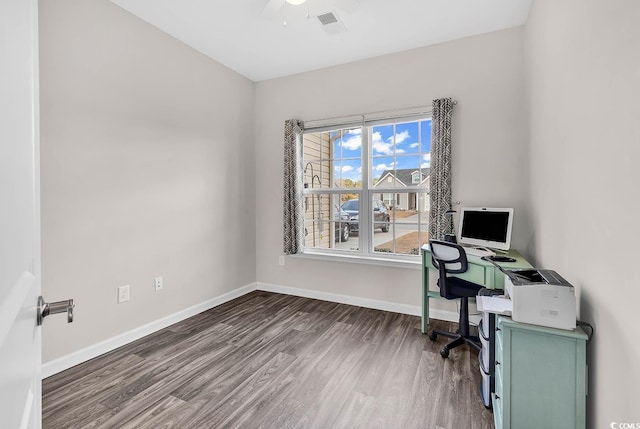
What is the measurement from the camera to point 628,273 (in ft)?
3.27

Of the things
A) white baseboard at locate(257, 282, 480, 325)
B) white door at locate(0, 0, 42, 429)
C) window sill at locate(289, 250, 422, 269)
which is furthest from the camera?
window sill at locate(289, 250, 422, 269)

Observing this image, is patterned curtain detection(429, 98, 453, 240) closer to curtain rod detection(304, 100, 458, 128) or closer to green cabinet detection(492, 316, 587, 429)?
curtain rod detection(304, 100, 458, 128)

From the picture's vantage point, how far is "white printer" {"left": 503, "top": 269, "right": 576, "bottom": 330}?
1301 mm

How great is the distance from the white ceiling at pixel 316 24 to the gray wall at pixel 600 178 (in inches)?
32.6

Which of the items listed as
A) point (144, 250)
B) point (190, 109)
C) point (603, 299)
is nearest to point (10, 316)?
point (603, 299)

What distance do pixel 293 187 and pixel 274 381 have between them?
2.11 m

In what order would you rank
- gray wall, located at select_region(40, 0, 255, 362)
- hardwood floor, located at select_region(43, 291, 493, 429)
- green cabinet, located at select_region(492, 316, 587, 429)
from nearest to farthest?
green cabinet, located at select_region(492, 316, 587, 429), hardwood floor, located at select_region(43, 291, 493, 429), gray wall, located at select_region(40, 0, 255, 362)

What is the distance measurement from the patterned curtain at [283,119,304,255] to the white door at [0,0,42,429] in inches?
113

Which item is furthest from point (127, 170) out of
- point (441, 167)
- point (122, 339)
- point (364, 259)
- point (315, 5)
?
point (441, 167)

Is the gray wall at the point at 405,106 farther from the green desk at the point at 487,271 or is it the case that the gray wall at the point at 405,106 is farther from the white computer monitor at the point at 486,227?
the green desk at the point at 487,271

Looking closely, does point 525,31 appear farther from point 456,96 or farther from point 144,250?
point 144,250

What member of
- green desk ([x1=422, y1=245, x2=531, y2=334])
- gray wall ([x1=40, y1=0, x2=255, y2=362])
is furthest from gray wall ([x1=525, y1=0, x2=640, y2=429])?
gray wall ([x1=40, y1=0, x2=255, y2=362])

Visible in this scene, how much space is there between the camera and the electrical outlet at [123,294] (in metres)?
2.46

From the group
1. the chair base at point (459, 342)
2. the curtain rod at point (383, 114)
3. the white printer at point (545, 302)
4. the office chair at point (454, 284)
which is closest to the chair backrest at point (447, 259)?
the office chair at point (454, 284)
